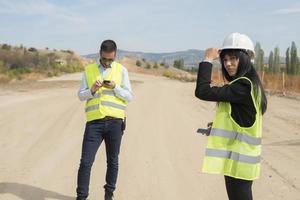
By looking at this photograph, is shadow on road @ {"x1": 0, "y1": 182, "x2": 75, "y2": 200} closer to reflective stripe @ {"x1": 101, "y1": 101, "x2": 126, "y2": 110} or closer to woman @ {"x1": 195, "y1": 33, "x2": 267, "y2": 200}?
reflective stripe @ {"x1": 101, "y1": 101, "x2": 126, "y2": 110}

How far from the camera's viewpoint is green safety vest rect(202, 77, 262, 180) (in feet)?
12.9

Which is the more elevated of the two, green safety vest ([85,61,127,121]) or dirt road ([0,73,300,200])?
green safety vest ([85,61,127,121])

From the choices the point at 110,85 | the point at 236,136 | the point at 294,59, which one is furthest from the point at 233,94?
the point at 294,59

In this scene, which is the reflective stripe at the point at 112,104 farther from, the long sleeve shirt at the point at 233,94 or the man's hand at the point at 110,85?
the long sleeve shirt at the point at 233,94

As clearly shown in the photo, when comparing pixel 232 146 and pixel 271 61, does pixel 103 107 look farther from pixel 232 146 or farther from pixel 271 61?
pixel 271 61

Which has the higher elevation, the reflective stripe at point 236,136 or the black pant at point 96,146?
the reflective stripe at point 236,136

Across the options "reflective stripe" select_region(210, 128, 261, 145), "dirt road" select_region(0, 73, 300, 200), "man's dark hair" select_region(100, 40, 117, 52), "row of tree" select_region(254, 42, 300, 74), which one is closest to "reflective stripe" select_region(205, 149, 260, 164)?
"reflective stripe" select_region(210, 128, 261, 145)

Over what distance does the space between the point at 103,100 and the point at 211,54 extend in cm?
234

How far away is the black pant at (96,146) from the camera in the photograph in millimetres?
5906

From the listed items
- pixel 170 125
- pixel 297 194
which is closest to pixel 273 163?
pixel 297 194

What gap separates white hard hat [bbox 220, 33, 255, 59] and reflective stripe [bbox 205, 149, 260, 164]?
749 millimetres

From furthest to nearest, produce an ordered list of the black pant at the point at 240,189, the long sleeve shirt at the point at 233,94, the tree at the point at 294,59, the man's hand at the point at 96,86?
the tree at the point at 294,59
the man's hand at the point at 96,86
the black pant at the point at 240,189
the long sleeve shirt at the point at 233,94

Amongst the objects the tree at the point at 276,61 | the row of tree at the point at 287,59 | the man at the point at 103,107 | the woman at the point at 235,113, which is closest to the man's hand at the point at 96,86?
the man at the point at 103,107

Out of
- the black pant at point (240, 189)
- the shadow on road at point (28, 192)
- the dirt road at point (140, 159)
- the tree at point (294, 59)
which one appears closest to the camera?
the black pant at point (240, 189)
